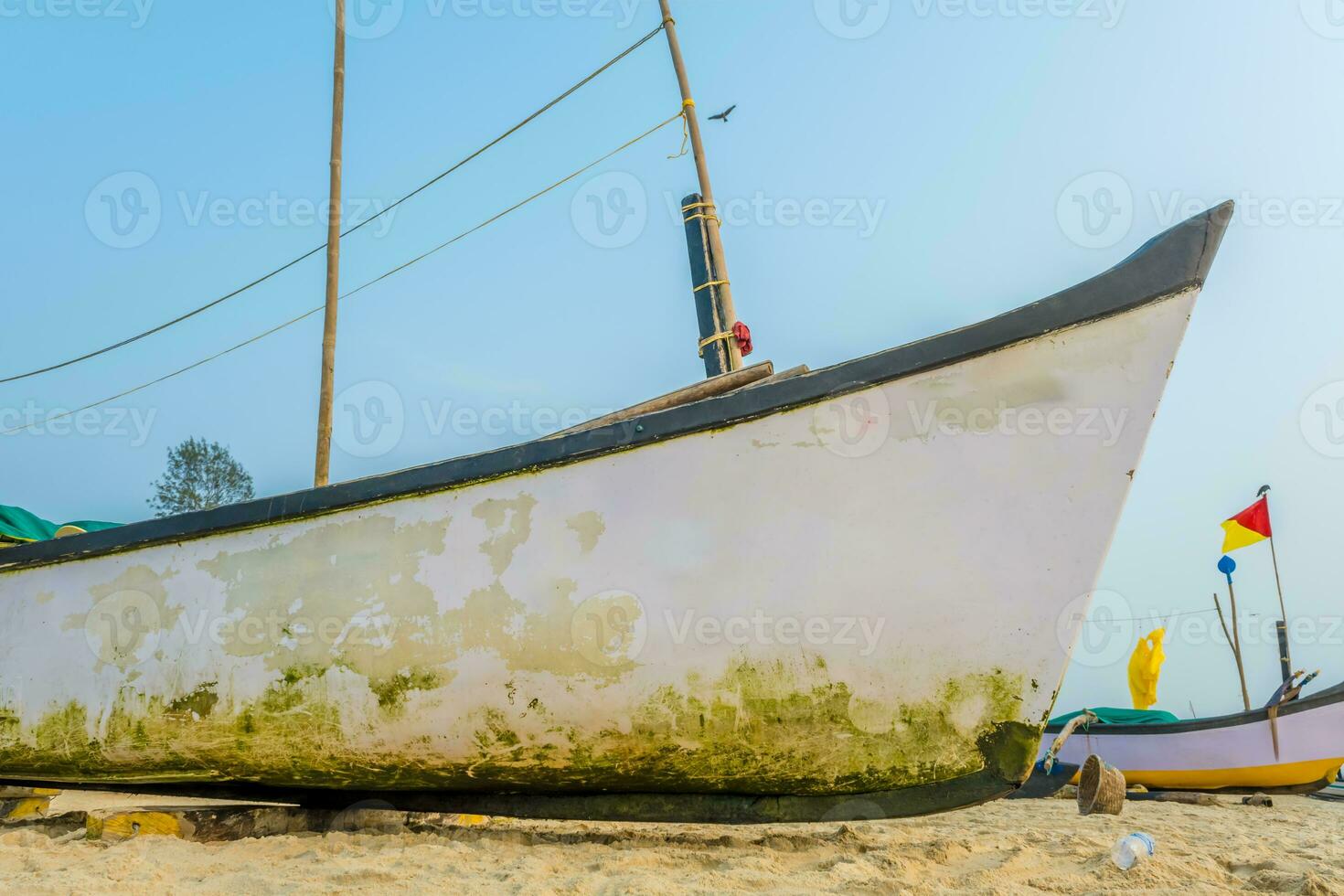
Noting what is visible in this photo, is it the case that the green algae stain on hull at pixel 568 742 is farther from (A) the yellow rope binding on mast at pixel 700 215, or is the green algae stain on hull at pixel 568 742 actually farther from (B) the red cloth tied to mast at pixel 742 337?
(A) the yellow rope binding on mast at pixel 700 215

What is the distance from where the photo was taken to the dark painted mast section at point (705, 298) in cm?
599

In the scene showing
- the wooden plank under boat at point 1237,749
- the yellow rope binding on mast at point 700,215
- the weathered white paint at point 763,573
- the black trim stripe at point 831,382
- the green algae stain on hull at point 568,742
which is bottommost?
the wooden plank under boat at point 1237,749

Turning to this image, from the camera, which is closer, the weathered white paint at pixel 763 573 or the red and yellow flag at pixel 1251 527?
the weathered white paint at pixel 763 573

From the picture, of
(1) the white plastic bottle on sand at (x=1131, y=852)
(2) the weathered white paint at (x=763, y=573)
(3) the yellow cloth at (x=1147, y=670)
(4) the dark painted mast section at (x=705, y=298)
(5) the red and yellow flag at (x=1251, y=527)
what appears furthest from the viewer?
(5) the red and yellow flag at (x=1251, y=527)

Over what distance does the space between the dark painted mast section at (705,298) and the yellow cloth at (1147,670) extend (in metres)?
6.25

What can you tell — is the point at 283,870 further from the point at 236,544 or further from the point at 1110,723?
the point at 1110,723

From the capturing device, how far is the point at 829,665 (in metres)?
2.99

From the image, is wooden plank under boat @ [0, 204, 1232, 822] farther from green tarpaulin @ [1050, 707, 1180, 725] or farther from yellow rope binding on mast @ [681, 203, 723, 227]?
green tarpaulin @ [1050, 707, 1180, 725]

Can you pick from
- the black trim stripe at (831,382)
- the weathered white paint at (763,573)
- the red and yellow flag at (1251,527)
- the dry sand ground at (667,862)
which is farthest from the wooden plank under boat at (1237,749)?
the black trim stripe at (831,382)

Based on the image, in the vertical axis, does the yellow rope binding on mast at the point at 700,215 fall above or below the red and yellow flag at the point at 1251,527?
above

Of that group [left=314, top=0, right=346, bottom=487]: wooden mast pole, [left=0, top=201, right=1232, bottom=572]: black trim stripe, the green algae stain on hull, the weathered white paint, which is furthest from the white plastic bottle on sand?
[left=314, top=0, right=346, bottom=487]: wooden mast pole

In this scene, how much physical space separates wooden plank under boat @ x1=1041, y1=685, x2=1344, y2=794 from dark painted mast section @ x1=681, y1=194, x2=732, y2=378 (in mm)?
4958

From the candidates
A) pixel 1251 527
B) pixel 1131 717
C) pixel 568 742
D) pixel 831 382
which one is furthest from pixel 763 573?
pixel 1251 527

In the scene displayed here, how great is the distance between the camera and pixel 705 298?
20.5 feet
